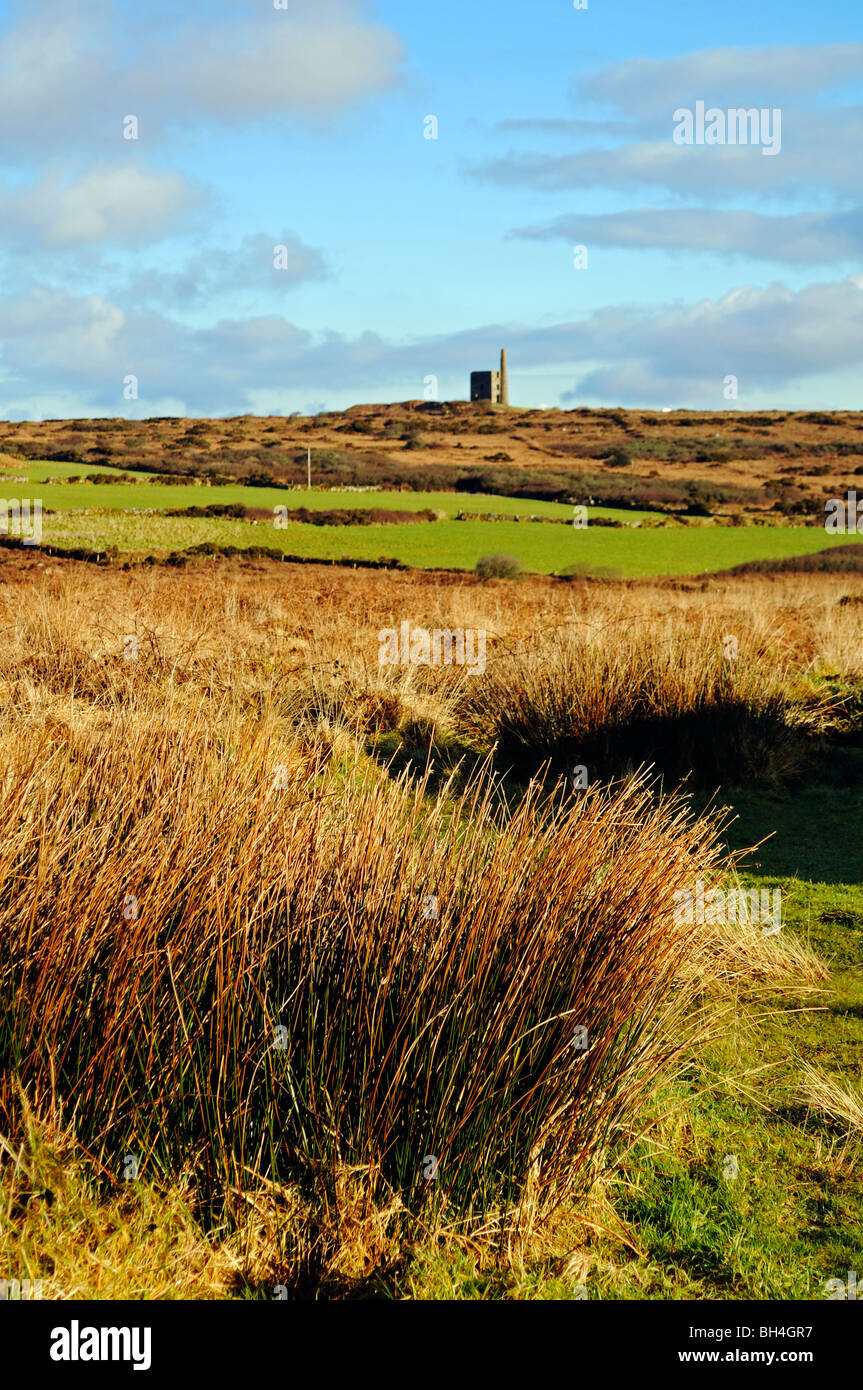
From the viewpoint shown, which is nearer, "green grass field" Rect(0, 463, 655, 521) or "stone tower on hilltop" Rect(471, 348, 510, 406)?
"green grass field" Rect(0, 463, 655, 521)

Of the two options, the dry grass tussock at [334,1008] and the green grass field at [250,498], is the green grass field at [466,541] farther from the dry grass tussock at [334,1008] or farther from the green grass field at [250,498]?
the dry grass tussock at [334,1008]

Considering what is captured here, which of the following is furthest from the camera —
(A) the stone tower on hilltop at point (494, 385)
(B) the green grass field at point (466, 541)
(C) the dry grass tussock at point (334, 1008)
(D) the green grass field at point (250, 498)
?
(A) the stone tower on hilltop at point (494, 385)

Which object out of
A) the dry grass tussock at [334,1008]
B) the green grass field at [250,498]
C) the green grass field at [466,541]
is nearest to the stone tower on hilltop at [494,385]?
the green grass field at [250,498]

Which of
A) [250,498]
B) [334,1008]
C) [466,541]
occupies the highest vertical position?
[250,498]

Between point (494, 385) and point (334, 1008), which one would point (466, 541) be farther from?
point (494, 385)

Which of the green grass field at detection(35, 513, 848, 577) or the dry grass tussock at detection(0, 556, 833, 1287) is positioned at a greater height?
the green grass field at detection(35, 513, 848, 577)

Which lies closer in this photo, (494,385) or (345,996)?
(345,996)

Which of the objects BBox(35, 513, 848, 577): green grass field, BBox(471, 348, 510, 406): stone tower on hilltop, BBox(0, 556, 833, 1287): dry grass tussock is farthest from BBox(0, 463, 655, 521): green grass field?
BBox(471, 348, 510, 406): stone tower on hilltop

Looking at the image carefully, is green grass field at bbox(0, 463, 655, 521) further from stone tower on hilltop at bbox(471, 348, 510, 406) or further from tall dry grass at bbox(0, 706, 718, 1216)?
stone tower on hilltop at bbox(471, 348, 510, 406)

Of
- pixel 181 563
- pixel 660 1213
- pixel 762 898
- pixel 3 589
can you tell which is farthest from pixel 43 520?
pixel 660 1213

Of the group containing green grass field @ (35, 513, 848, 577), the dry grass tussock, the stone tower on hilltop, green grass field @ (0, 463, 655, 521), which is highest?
the stone tower on hilltop

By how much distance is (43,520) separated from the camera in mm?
35562

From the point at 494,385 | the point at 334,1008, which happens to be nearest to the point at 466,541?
the point at 334,1008
